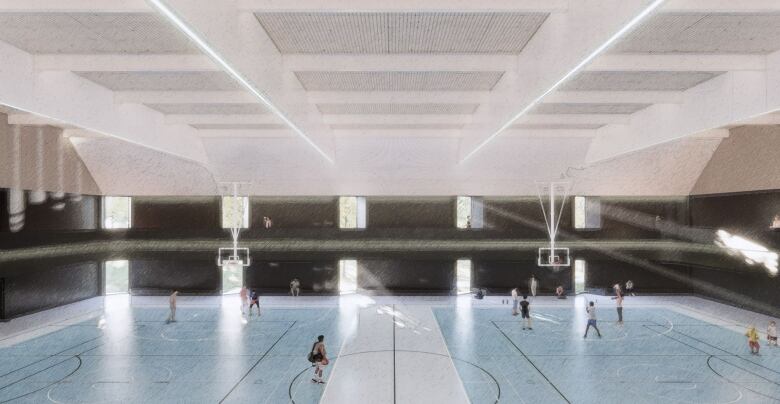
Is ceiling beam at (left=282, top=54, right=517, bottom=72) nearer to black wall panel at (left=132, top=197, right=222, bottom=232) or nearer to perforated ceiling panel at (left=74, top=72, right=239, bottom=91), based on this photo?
perforated ceiling panel at (left=74, top=72, right=239, bottom=91)

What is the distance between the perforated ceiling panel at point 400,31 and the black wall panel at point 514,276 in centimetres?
1634

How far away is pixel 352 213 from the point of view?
77.4 ft

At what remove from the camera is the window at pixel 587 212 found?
23438 mm

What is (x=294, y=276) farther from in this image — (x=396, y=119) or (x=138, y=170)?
(x=396, y=119)

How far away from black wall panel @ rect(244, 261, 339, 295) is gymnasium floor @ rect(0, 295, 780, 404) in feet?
11.4

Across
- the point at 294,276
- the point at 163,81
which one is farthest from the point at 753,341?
the point at 294,276

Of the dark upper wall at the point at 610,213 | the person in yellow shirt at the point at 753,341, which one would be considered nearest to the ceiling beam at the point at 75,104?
the dark upper wall at the point at 610,213

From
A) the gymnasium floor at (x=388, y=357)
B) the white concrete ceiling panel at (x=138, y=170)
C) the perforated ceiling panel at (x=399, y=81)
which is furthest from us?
the white concrete ceiling panel at (x=138, y=170)

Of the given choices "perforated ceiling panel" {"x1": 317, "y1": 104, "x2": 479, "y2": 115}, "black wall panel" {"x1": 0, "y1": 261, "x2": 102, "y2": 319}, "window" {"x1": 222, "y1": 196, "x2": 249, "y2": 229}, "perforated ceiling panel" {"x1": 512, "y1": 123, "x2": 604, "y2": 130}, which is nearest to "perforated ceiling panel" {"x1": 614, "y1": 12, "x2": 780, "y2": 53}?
"perforated ceiling panel" {"x1": 317, "y1": 104, "x2": 479, "y2": 115}

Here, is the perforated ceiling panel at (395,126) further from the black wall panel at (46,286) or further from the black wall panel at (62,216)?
the black wall panel at (46,286)

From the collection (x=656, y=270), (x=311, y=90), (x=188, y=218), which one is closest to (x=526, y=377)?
(x=311, y=90)

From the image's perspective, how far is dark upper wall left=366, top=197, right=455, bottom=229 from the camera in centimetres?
2309

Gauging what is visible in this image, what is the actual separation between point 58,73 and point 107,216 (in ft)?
52.6

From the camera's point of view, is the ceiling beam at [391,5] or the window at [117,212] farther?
the window at [117,212]
